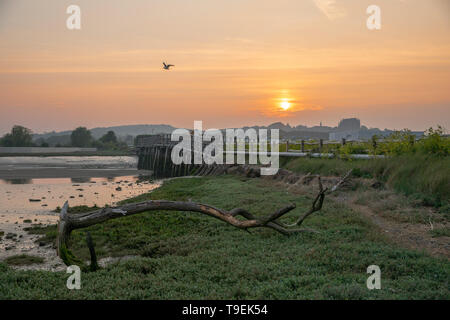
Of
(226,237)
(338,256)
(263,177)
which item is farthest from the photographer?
(263,177)

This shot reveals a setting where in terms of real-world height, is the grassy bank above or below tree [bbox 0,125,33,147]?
below

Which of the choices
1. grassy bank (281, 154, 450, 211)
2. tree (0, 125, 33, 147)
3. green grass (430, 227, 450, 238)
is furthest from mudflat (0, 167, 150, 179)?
tree (0, 125, 33, 147)

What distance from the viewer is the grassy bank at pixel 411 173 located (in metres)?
14.0

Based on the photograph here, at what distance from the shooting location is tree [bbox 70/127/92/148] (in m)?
122

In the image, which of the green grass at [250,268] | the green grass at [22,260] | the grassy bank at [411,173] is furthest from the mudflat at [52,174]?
the green grass at [22,260]

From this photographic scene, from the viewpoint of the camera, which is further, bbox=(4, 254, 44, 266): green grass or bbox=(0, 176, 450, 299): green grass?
bbox=(4, 254, 44, 266): green grass

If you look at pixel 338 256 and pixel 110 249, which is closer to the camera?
pixel 338 256

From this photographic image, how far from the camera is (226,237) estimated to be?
1145 centimetres

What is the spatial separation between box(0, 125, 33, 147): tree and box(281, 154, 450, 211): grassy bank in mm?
96254

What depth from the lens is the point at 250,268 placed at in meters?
8.05

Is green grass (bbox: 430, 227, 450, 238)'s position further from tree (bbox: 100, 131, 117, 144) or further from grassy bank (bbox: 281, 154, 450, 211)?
tree (bbox: 100, 131, 117, 144)

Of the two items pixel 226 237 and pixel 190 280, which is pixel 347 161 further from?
pixel 190 280
